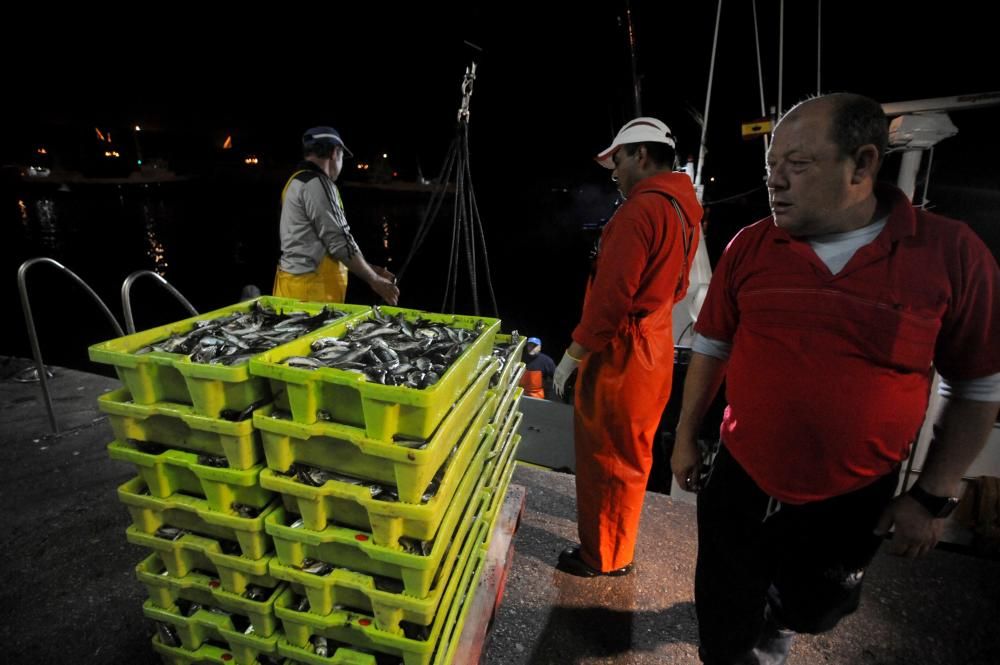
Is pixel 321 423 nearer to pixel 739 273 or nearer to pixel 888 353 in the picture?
pixel 739 273

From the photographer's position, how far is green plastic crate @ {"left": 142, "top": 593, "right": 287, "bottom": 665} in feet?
6.47

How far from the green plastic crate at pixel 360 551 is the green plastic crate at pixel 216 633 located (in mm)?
289

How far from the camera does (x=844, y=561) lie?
6.19 ft

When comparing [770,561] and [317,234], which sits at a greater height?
[317,234]

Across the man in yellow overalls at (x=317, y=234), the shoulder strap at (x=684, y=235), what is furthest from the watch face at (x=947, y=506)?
the man in yellow overalls at (x=317, y=234)

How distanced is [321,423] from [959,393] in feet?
7.69

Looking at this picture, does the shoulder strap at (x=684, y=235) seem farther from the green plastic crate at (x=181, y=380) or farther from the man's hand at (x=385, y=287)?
the man's hand at (x=385, y=287)

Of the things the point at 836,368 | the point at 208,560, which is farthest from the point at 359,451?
the point at 836,368

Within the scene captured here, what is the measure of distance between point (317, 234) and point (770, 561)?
411 centimetres

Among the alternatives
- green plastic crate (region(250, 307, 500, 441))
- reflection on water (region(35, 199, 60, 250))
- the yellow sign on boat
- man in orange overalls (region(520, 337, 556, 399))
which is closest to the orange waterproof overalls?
green plastic crate (region(250, 307, 500, 441))

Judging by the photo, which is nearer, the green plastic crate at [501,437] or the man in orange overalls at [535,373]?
the green plastic crate at [501,437]

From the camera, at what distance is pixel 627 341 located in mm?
2736

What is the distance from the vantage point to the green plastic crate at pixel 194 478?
1.77 metres

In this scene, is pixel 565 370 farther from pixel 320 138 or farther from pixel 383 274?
pixel 320 138
